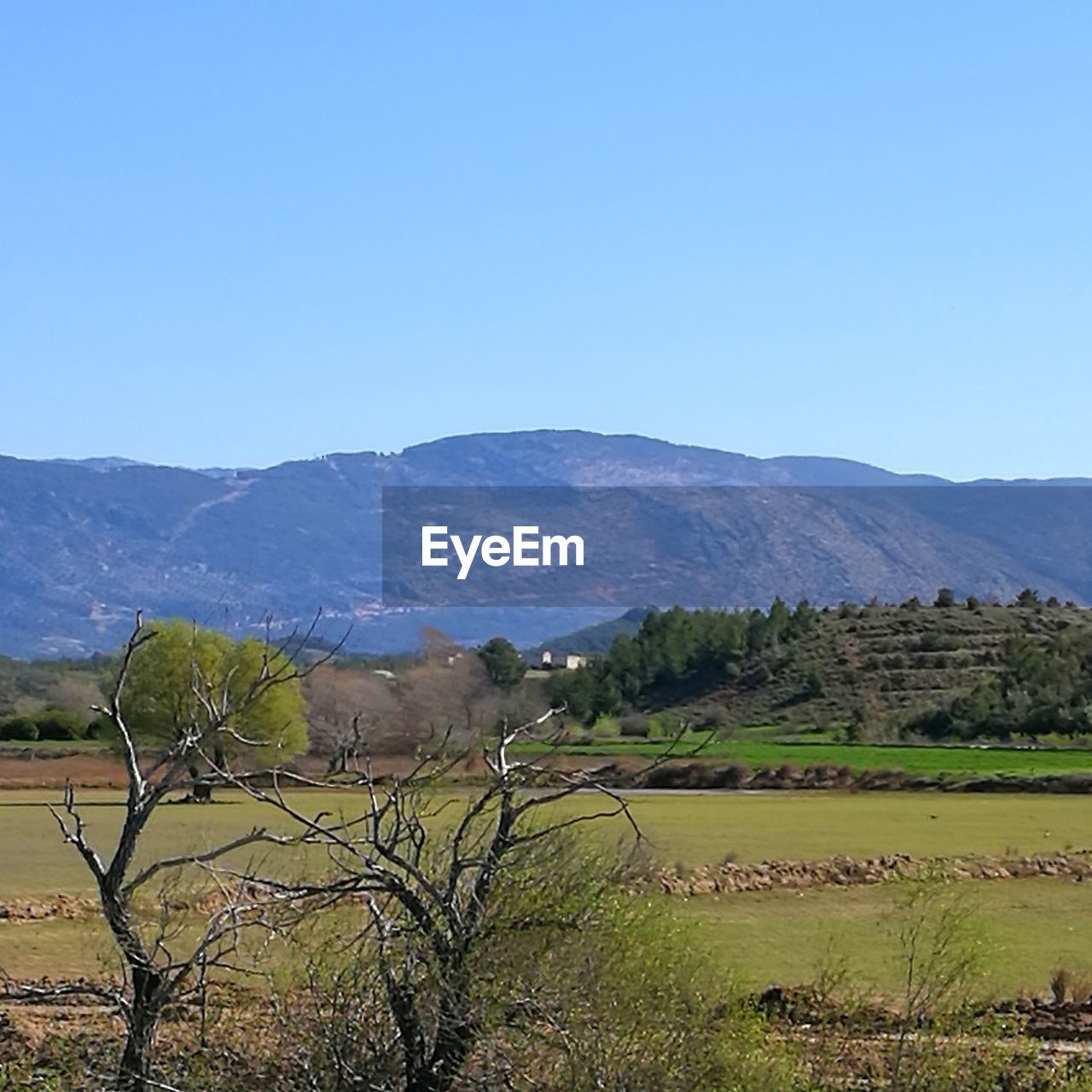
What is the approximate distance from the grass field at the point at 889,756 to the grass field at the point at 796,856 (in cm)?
702

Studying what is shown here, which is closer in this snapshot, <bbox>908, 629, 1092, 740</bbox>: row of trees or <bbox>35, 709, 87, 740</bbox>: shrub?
<bbox>35, 709, 87, 740</bbox>: shrub

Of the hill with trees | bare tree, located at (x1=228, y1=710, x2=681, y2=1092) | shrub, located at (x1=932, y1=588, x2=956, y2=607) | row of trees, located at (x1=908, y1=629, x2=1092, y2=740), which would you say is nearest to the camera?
bare tree, located at (x1=228, y1=710, x2=681, y2=1092)

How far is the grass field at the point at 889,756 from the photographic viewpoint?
7331 cm

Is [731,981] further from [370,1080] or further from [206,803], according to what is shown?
[206,803]

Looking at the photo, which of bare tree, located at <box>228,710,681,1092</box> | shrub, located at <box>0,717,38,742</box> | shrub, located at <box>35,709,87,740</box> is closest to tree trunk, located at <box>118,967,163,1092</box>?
bare tree, located at <box>228,710,681,1092</box>

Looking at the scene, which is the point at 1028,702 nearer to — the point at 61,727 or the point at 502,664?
the point at 502,664

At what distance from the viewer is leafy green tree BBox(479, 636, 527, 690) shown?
331 ft

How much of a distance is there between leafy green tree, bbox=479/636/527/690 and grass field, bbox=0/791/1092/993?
31822 millimetres

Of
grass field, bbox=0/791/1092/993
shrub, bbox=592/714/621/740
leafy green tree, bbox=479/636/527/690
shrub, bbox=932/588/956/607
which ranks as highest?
shrub, bbox=932/588/956/607

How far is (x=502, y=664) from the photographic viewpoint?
104 metres

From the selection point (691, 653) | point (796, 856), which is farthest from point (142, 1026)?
point (691, 653)

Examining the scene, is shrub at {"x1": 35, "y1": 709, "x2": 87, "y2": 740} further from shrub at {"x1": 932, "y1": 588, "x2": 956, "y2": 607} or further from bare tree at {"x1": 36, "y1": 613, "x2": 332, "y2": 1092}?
bare tree at {"x1": 36, "y1": 613, "x2": 332, "y2": 1092}

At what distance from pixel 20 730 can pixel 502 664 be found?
76.7 feet

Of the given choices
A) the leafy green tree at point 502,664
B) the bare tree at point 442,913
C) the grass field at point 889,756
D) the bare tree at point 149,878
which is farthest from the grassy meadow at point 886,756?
the bare tree at point 149,878
